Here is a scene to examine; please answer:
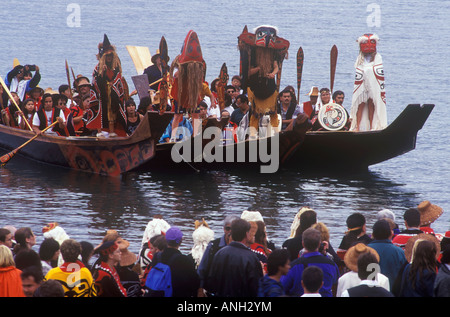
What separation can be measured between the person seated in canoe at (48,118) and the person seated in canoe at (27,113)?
20.4 inches

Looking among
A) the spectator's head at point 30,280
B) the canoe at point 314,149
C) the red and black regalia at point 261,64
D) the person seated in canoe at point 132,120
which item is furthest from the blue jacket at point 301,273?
the person seated in canoe at point 132,120

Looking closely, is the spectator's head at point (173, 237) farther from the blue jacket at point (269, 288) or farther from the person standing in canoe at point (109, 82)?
the person standing in canoe at point (109, 82)

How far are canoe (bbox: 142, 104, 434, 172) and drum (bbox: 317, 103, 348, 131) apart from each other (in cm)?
23

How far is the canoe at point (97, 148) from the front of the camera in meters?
20.3

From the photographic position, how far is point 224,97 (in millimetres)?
22938

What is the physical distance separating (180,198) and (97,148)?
7.35 feet

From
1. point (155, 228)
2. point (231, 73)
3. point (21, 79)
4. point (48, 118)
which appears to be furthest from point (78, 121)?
point (231, 73)

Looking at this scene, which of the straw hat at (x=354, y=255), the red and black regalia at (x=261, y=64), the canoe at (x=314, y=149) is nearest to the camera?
the straw hat at (x=354, y=255)

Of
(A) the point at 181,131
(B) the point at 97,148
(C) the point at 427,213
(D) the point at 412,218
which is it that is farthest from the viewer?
(B) the point at 97,148

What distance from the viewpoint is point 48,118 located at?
22188 mm

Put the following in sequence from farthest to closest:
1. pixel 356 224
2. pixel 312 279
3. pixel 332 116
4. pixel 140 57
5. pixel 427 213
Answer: pixel 140 57, pixel 332 116, pixel 427 213, pixel 356 224, pixel 312 279

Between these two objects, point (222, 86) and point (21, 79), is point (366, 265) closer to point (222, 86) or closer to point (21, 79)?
point (222, 86)
